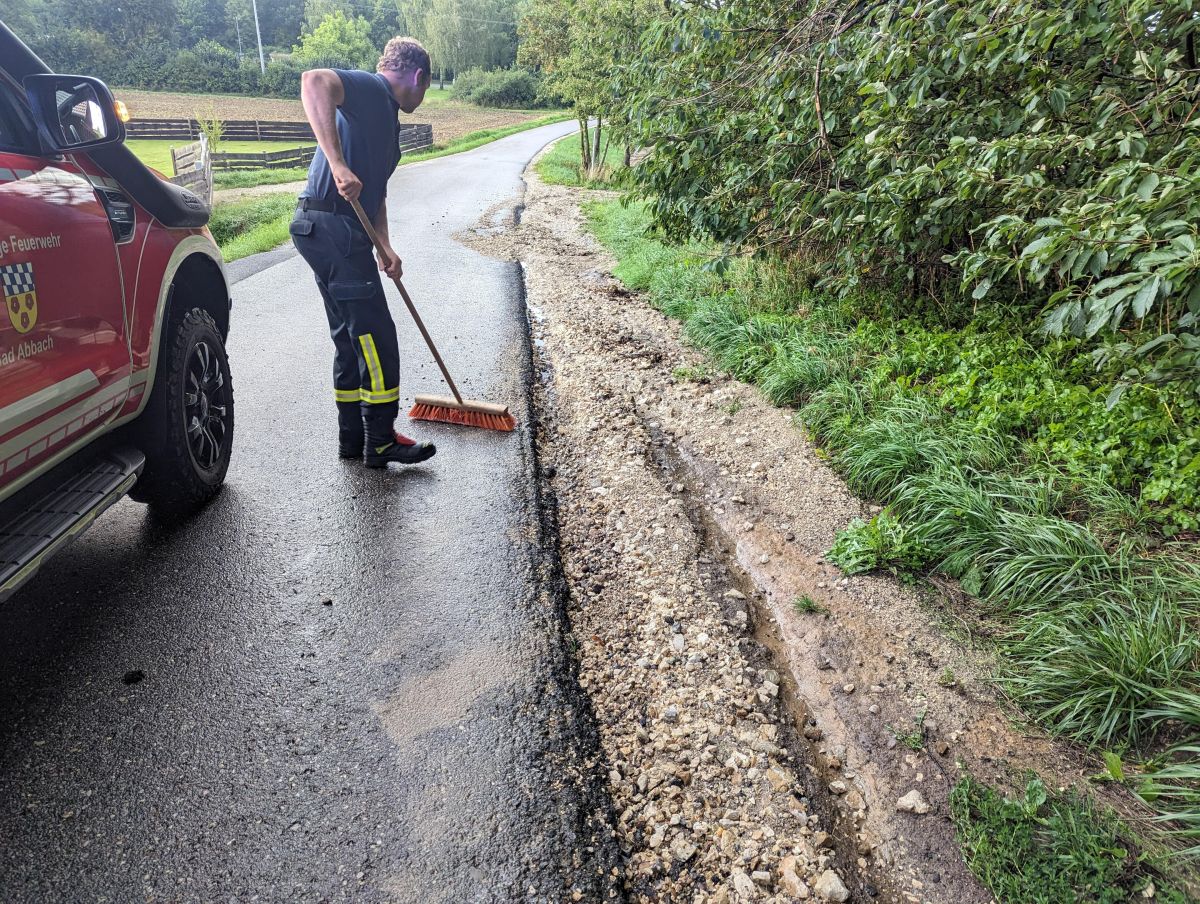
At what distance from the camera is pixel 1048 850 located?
1.97 m

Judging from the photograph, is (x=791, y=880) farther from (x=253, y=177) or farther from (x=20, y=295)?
(x=253, y=177)

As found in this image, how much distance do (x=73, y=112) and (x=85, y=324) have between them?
0.90 m

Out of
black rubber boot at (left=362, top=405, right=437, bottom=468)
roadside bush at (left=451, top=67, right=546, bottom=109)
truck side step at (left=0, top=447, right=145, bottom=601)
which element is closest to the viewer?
truck side step at (left=0, top=447, right=145, bottom=601)

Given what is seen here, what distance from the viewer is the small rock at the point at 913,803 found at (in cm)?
220

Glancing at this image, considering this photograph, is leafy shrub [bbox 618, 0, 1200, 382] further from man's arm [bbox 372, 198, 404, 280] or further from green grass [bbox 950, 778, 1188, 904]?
man's arm [bbox 372, 198, 404, 280]

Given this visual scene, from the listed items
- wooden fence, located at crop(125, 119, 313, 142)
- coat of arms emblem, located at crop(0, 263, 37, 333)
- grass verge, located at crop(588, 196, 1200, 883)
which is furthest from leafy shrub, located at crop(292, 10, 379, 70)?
coat of arms emblem, located at crop(0, 263, 37, 333)

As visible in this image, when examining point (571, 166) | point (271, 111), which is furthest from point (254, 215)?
point (271, 111)

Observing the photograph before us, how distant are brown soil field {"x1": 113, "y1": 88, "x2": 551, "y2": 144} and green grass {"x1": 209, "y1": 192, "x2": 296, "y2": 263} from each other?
2119 cm

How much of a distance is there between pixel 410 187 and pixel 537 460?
651 inches

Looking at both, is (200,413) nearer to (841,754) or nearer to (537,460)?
(537,460)

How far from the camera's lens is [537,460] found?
4555 millimetres

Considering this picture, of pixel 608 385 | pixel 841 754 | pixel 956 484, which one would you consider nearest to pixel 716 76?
pixel 608 385

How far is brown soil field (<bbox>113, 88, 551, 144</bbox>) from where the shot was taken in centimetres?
4134

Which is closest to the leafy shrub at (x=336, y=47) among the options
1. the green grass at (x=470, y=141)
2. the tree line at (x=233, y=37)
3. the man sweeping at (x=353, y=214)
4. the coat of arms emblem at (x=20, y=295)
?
the tree line at (x=233, y=37)
